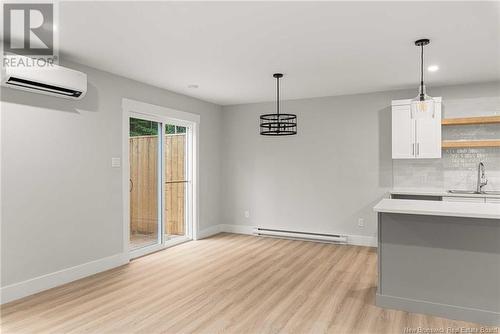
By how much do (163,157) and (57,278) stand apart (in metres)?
2.34

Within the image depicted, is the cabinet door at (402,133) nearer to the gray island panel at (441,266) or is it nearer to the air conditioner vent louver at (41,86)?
the gray island panel at (441,266)

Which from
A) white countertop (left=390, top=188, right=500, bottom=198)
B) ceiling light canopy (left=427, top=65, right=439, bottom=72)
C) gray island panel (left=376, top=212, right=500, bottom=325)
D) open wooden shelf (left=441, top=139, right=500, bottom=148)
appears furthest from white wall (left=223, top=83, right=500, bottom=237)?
gray island panel (left=376, top=212, right=500, bottom=325)

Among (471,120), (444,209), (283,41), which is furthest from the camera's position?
(471,120)

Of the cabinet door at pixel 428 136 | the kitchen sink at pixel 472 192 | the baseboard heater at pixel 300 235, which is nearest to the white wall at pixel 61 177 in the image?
the baseboard heater at pixel 300 235

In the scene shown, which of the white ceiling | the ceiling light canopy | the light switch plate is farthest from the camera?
Answer: the light switch plate

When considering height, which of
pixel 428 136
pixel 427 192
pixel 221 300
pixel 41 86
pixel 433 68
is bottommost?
pixel 221 300

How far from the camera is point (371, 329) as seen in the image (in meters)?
2.69

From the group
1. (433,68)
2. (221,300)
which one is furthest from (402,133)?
(221,300)

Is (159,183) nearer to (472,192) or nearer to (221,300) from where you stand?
(221,300)

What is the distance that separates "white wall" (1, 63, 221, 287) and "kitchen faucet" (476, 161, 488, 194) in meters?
4.92

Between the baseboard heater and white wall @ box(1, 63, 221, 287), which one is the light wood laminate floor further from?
the baseboard heater

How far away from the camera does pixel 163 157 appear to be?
17.7ft

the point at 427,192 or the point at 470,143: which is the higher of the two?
the point at 470,143

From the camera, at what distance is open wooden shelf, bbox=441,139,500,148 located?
4.52 m
